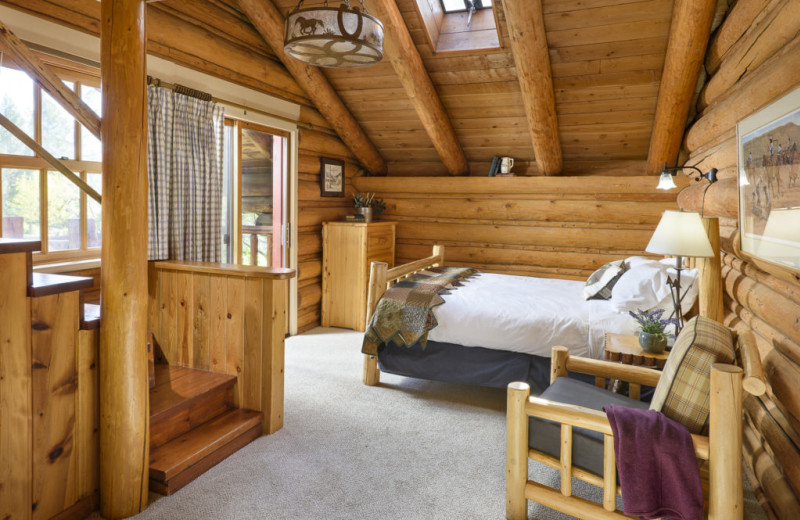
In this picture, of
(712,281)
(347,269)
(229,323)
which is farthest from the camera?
(347,269)

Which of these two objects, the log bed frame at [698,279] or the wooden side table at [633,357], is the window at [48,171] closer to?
the log bed frame at [698,279]

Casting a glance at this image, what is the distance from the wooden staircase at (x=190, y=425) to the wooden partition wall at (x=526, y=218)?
140 inches

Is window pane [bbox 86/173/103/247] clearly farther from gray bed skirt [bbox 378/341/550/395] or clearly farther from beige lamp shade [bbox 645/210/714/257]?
beige lamp shade [bbox 645/210/714/257]

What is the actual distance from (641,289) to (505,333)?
0.89m

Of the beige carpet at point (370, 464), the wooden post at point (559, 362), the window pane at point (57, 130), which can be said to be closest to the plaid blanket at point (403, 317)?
the beige carpet at point (370, 464)

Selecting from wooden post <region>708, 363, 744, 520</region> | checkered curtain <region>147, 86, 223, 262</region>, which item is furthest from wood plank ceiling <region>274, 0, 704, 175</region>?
wooden post <region>708, 363, 744, 520</region>

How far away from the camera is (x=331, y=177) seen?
18.9 ft

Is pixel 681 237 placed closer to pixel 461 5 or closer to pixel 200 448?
pixel 200 448

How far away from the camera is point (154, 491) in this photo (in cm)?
242

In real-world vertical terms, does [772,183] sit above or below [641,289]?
above

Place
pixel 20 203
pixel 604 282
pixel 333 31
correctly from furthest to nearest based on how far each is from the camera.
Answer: pixel 604 282 → pixel 20 203 → pixel 333 31

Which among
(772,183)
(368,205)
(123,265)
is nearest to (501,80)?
(368,205)

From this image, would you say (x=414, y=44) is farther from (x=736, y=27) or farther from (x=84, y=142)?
(x=84, y=142)

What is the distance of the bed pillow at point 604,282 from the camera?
3.72 meters
